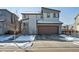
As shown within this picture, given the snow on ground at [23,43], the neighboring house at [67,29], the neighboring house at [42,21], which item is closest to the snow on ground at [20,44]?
the snow on ground at [23,43]

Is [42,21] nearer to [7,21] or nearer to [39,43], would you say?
[39,43]

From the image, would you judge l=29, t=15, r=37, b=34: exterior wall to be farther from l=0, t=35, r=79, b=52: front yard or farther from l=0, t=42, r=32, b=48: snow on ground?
l=0, t=42, r=32, b=48: snow on ground

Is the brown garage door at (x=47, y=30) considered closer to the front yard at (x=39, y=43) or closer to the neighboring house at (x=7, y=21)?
the front yard at (x=39, y=43)

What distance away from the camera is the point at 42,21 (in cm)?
273

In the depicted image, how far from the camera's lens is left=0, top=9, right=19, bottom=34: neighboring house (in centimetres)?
269

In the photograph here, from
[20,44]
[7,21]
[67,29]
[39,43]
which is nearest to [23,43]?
[20,44]

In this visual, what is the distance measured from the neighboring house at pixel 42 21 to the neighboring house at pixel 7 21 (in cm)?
16

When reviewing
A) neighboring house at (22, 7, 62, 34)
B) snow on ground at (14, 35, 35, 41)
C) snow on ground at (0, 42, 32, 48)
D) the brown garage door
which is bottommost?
snow on ground at (0, 42, 32, 48)

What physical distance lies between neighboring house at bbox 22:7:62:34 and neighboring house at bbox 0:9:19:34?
156 mm

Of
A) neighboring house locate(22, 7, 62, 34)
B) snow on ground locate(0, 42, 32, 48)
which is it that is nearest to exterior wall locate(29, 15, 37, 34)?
neighboring house locate(22, 7, 62, 34)

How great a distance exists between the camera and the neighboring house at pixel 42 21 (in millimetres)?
2713
